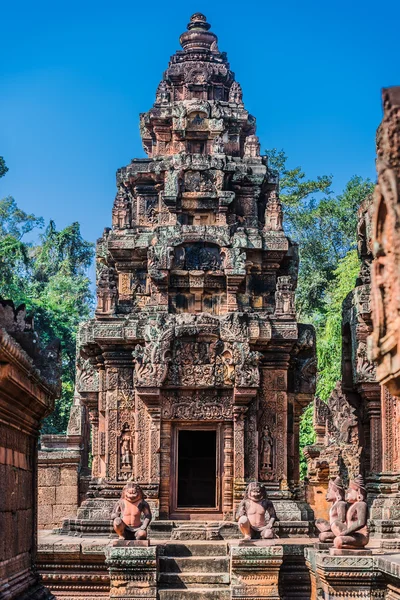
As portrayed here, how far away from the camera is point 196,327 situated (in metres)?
16.8

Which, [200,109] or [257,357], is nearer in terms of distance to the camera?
[257,357]

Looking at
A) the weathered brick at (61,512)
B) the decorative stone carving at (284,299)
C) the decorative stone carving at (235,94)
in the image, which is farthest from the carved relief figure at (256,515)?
the decorative stone carving at (235,94)

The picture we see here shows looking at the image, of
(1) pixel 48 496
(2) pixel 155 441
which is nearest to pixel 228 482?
(2) pixel 155 441

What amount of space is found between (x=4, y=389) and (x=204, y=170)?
12.6 m

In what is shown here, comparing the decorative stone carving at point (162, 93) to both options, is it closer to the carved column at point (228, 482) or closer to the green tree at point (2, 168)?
the carved column at point (228, 482)

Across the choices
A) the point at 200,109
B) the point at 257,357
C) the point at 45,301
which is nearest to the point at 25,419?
the point at 257,357

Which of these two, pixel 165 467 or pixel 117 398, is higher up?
pixel 117 398

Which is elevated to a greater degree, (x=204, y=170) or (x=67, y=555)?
(x=204, y=170)

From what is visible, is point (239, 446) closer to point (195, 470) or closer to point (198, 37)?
point (195, 470)

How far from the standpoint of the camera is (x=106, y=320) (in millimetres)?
17250

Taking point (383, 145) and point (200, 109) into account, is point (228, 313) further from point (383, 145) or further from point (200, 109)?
point (383, 145)

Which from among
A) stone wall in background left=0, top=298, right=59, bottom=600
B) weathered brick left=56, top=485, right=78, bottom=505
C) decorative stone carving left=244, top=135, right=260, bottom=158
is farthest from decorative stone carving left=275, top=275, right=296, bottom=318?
stone wall in background left=0, top=298, right=59, bottom=600

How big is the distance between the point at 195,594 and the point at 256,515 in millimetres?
1452

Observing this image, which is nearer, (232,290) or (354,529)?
(354,529)
